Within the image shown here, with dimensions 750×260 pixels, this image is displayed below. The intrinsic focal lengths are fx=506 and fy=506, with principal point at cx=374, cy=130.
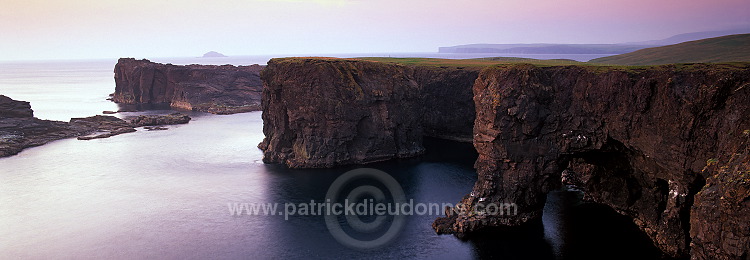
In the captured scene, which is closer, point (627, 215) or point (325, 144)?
point (627, 215)

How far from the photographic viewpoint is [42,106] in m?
172

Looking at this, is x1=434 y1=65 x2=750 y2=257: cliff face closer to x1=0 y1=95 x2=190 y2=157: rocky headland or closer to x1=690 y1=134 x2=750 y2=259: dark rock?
x1=690 y1=134 x2=750 y2=259: dark rock

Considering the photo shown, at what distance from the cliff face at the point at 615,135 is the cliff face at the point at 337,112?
100.0ft

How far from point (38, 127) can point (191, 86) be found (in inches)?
2331

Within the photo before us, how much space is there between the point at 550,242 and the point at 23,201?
6355 cm

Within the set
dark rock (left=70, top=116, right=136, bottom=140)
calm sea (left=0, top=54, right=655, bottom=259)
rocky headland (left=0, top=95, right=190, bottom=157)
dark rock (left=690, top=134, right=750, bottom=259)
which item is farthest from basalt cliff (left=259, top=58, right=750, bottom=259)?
dark rock (left=70, top=116, right=136, bottom=140)

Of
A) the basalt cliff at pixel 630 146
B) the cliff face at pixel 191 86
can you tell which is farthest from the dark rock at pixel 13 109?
the basalt cliff at pixel 630 146

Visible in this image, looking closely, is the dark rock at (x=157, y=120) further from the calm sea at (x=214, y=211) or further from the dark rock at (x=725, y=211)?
the dark rock at (x=725, y=211)

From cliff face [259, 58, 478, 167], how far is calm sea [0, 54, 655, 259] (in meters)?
3.54

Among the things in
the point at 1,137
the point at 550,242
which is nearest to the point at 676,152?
the point at 550,242

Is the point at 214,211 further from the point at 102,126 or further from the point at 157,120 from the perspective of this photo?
the point at 157,120

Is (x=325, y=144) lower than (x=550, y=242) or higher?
higher

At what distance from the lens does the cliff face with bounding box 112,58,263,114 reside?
530ft

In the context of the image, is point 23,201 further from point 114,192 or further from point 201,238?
point 201,238
